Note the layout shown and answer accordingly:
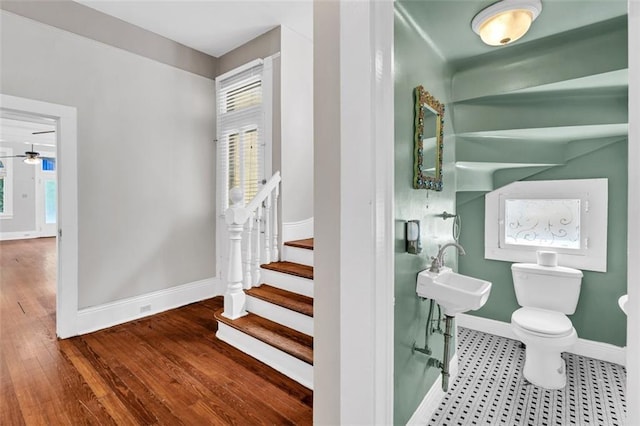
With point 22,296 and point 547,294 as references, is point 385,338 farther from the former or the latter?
point 22,296

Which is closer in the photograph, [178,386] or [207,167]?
Result: [178,386]

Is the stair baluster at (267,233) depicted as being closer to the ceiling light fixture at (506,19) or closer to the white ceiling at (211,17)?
the white ceiling at (211,17)

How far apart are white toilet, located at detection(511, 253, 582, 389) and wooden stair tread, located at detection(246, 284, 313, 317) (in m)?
1.55

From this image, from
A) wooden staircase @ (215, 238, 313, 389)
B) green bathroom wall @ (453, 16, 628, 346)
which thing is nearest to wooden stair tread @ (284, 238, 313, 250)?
wooden staircase @ (215, 238, 313, 389)

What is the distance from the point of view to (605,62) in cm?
168

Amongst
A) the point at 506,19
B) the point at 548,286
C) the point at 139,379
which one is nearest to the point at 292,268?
the point at 139,379

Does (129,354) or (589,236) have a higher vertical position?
(589,236)

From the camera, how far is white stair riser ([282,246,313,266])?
2778 millimetres

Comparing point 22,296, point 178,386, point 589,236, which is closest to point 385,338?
point 178,386

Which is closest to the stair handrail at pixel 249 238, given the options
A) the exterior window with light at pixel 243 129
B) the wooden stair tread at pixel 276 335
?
the wooden stair tread at pixel 276 335

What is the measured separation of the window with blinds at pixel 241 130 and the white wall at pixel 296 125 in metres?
0.29

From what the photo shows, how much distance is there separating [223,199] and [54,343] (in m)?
1.94

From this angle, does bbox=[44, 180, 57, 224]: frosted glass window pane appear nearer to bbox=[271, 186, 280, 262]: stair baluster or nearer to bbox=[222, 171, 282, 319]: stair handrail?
bbox=[222, 171, 282, 319]: stair handrail

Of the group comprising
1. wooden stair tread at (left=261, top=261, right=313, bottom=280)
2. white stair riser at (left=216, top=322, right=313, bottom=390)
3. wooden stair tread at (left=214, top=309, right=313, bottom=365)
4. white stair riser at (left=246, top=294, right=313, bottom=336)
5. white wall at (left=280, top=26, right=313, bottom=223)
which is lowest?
white stair riser at (left=216, top=322, right=313, bottom=390)
